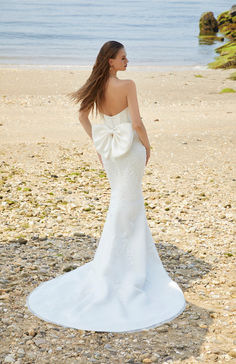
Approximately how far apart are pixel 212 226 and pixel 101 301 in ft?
11.2

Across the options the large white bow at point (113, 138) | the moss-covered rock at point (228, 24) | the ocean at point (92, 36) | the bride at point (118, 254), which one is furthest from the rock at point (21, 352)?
the moss-covered rock at point (228, 24)

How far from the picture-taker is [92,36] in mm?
51812

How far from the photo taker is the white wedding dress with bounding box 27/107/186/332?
564 centimetres

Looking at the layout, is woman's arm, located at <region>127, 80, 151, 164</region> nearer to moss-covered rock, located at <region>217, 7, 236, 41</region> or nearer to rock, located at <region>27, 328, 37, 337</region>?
A: rock, located at <region>27, 328, 37, 337</region>

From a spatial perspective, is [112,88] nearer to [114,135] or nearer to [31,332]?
[114,135]

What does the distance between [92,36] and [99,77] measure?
1895 inches

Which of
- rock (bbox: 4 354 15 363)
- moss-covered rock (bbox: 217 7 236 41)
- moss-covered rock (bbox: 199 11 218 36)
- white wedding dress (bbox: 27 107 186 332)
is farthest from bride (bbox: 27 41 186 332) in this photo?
moss-covered rock (bbox: 199 11 218 36)

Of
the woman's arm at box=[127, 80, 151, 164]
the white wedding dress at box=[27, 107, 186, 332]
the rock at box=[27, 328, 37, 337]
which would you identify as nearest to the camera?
the rock at box=[27, 328, 37, 337]

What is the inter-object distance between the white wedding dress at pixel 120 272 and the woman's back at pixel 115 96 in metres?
0.08

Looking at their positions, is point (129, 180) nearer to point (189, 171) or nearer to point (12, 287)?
point (12, 287)

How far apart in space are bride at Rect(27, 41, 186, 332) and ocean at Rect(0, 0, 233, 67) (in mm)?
28683

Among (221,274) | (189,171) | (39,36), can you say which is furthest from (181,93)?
(39,36)

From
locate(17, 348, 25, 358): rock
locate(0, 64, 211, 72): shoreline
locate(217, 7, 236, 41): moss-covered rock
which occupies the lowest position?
locate(0, 64, 211, 72): shoreline

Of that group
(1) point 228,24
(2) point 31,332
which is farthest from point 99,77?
(1) point 228,24
